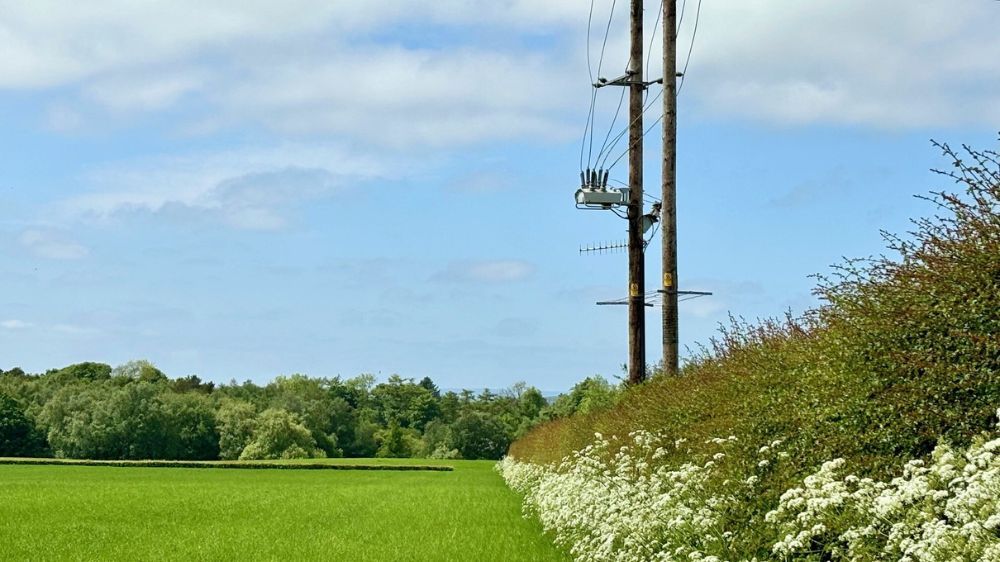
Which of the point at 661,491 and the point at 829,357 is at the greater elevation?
the point at 829,357

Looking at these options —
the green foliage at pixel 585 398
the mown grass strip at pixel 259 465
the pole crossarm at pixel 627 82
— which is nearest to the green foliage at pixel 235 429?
the mown grass strip at pixel 259 465

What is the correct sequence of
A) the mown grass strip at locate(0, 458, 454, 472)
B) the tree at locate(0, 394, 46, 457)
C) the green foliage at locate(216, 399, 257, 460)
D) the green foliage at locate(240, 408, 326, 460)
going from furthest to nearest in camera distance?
the green foliage at locate(216, 399, 257, 460) < the green foliage at locate(240, 408, 326, 460) < the tree at locate(0, 394, 46, 457) < the mown grass strip at locate(0, 458, 454, 472)

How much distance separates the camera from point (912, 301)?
8508 millimetres

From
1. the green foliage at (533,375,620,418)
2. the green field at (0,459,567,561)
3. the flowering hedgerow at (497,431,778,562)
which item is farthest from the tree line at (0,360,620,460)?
the flowering hedgerow at (497,431,778,562)

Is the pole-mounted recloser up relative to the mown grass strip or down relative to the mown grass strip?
up

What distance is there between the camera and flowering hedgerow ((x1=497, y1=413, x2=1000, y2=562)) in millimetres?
6000

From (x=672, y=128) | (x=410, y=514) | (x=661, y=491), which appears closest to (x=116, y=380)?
(x=410, y=514)

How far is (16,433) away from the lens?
105 meters

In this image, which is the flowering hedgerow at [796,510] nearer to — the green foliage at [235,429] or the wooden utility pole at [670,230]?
the wooden utility pole at [670,230]

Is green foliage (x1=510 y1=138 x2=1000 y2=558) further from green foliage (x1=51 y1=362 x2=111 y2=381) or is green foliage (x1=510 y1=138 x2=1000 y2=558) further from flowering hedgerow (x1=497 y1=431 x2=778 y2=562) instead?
green foliage (x1=51 y1=362 x2=111 y2=381)

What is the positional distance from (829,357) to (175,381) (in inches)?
5561

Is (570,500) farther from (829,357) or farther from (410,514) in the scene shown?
(410,514)

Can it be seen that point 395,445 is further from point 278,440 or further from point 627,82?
point 627,82

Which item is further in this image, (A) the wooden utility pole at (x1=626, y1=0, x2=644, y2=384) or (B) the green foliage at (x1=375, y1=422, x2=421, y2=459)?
(B) the green foliage at (x1=375, y1=422, x2=421, y2=459)
